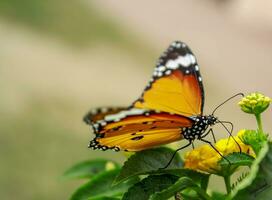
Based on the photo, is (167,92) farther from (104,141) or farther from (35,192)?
(35,192)

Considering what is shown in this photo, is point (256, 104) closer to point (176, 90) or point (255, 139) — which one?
point (255, 139)

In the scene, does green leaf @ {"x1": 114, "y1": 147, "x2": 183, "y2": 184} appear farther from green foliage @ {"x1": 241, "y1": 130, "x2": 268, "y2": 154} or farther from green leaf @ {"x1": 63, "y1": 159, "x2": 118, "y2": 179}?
green leaf @ {"x1": 63, "y1": 159, "x2": 118, "y2": 179}

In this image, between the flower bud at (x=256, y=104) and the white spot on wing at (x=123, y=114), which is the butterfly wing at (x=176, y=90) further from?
the flower bud at (x=256, y=104)

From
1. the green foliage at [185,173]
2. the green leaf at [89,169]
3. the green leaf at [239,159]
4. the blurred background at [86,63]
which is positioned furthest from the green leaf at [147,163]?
the blurred background at [86,63]

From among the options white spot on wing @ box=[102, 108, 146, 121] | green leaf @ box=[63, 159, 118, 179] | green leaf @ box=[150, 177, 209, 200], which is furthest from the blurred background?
green leaf @ box=[150, 177, 209, 200]

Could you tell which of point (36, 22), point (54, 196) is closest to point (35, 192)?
point (54, 196)
